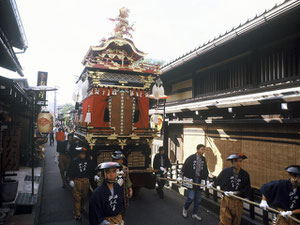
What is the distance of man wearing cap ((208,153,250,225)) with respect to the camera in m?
5.02

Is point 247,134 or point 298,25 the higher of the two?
point 298,25

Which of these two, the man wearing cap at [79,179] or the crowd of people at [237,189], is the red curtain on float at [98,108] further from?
the crowd of people at [237,189]

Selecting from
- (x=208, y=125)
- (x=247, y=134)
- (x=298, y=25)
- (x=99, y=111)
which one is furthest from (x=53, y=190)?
(x=298, y=25)

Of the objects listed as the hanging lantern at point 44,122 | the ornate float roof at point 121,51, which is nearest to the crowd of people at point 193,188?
the ornate float roof at point 121,51

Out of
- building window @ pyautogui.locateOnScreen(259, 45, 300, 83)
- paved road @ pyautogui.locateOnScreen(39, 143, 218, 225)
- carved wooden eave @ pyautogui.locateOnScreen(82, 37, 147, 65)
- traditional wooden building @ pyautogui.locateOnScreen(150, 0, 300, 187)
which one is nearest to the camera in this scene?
traditional wooden building @ pyautogui.locateOnScreen(150, 0, 300, 187)

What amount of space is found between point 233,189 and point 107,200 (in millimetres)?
3149

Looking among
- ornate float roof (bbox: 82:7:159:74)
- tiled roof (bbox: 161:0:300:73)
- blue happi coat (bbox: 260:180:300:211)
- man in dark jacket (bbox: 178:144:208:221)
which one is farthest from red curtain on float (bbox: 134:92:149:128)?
blue happi coat (bbox: 260:180:300:211)

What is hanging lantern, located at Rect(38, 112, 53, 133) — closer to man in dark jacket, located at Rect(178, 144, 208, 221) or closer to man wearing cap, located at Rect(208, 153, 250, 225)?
man in dark jacket, located at Rect(178, 144, 208, 221)

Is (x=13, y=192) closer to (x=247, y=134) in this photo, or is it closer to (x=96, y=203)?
(x=96, y=203)

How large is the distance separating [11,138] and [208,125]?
25.4 ft

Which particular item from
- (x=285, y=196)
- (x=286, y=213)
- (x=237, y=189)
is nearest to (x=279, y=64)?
(x=237, y=189)

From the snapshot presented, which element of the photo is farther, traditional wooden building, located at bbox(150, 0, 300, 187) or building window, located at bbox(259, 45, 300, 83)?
building window, located at bbox(259, 45, 300, 83)

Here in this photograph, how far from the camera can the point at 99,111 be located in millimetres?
8445

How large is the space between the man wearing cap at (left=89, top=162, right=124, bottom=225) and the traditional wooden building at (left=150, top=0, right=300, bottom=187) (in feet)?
15.9
